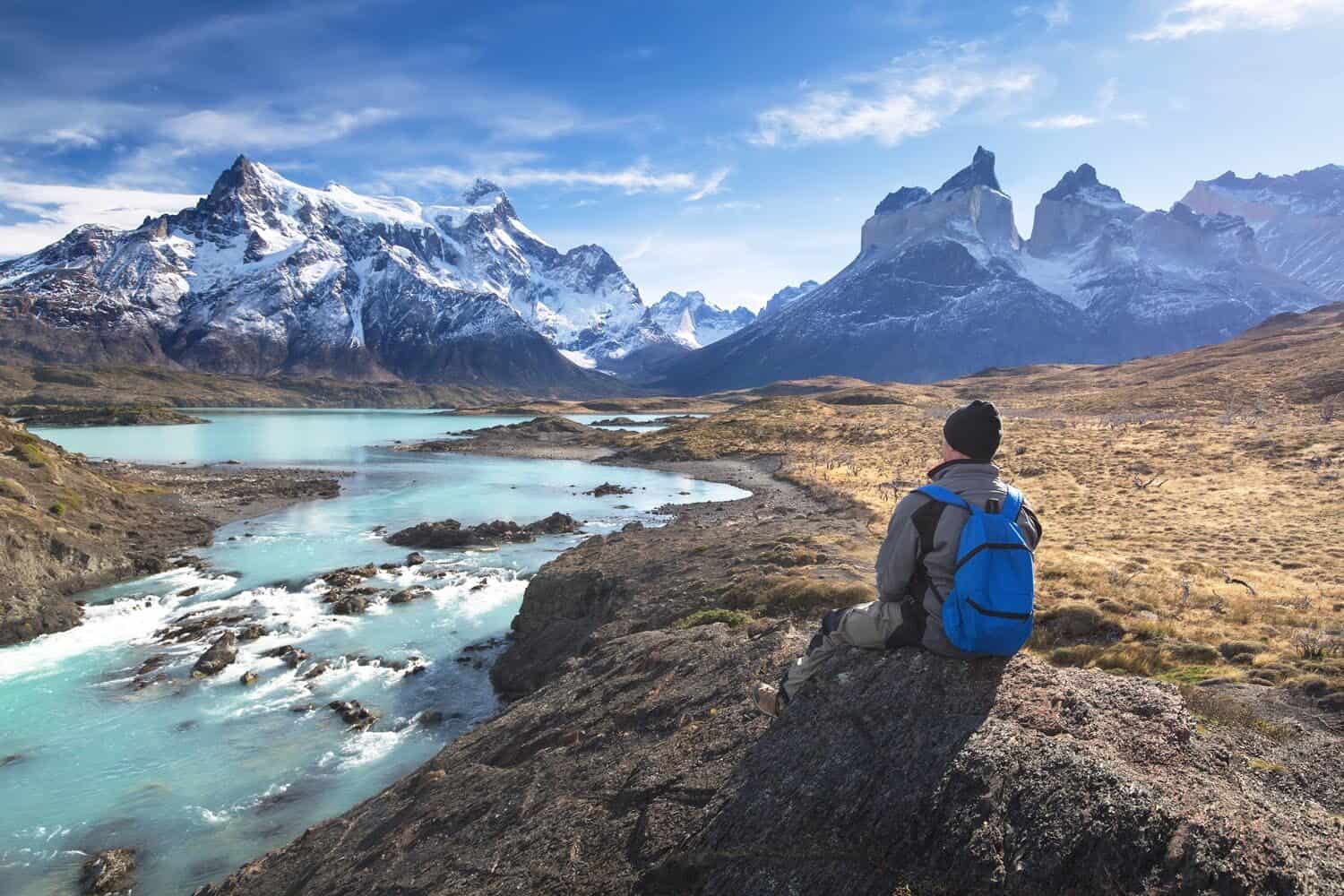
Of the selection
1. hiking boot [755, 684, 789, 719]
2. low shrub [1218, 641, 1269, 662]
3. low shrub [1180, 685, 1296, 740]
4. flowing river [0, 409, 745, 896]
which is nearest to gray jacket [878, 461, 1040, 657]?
hiking boot [755, 684, 789, 719]

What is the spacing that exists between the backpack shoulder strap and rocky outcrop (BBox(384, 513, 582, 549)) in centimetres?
3881

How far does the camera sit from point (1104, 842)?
5.20 m

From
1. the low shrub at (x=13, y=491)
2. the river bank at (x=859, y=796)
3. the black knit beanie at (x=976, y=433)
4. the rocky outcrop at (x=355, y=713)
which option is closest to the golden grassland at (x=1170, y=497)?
the river bank at (x=859, y=796)

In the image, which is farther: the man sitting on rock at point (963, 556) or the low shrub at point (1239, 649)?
the low shrub at point (1239, 649)

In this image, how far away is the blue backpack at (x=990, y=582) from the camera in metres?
6.49

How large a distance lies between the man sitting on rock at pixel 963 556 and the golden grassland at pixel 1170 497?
23.4ft

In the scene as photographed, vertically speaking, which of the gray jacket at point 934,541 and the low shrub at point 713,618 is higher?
the gray jacket at point 934,541

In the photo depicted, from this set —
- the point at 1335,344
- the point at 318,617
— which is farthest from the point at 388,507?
the point at 1335,344

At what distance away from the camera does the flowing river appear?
15469 mm

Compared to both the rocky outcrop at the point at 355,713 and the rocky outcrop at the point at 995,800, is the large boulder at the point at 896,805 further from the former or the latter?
the rocky outcrop at the point at 355,713

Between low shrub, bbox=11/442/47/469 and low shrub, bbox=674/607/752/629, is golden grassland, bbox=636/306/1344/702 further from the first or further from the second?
low shrub, bbox=11/442/47/469

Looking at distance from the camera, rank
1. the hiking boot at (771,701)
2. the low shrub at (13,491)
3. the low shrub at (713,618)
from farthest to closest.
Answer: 1. the low shrub at (13,491)
2. the low shrub at (713,618)
3. the hiking boot at (771,701)

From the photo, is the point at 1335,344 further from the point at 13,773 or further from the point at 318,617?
the point at 13,773

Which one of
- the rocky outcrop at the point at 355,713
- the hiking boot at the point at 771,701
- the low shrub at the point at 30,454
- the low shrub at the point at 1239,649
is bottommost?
the rocky outcrop at the point at 355,713
